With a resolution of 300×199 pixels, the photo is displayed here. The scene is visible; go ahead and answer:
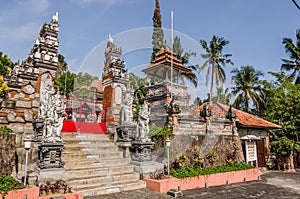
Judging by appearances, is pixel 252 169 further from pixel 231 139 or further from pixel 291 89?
pixel 291 89

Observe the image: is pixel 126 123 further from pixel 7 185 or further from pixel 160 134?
pixel 7 185

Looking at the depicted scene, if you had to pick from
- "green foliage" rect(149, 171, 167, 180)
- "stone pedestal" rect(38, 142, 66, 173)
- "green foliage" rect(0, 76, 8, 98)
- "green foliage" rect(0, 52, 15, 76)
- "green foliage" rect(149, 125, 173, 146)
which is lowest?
"green foliage" rect(149, 171, 167, 180)

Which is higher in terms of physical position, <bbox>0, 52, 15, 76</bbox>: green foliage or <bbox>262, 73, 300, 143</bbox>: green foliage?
<bbox>0, 52, 15, 76</bbox>: green foliage

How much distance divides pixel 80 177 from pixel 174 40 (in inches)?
355

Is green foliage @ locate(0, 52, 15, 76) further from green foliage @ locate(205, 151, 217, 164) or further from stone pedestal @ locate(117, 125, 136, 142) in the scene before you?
green foliage @ locate(205, 151, 217, 164)

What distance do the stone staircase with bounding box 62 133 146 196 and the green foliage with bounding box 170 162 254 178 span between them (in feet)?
5.24

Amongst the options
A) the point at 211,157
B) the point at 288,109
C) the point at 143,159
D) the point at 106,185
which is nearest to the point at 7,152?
the point at 106,185

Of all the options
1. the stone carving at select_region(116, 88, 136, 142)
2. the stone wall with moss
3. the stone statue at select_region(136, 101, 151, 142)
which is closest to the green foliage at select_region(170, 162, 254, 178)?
the stone statue at select_region(136, 101, 151, 142)

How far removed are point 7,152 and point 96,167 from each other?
2952 mm

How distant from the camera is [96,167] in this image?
8.16 metres

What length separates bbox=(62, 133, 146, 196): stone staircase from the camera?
724 centimetres

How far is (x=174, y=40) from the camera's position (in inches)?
503

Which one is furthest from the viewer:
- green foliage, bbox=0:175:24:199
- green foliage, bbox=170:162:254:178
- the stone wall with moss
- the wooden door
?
the wooden door

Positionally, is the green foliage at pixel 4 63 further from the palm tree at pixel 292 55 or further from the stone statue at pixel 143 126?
the palm tree at pixel 292 55
